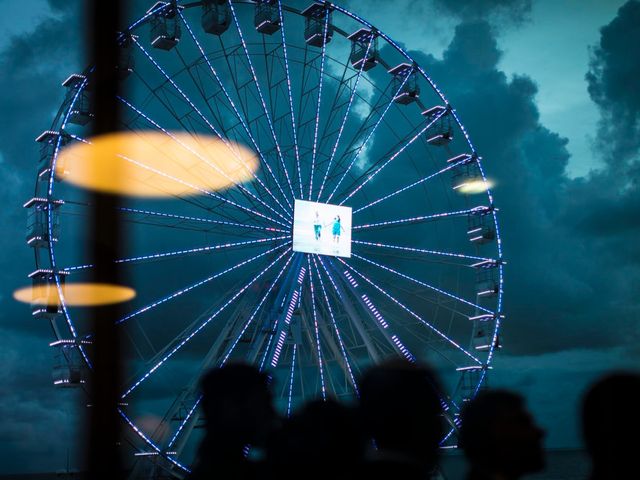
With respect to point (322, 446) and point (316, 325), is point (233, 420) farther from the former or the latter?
point (316, 325)

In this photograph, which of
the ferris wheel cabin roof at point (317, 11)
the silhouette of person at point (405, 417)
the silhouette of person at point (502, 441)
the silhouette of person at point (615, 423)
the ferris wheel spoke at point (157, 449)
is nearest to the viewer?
the silhouette of person at point (405, 417)

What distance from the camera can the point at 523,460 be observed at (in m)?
3.62

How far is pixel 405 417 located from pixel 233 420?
101cm

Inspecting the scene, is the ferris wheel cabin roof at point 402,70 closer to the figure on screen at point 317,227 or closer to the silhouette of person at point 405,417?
the figure on screen at point 317,227

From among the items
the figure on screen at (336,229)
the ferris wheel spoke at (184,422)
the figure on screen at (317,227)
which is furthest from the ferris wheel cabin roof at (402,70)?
the ferris wheel spoke at (184,422)

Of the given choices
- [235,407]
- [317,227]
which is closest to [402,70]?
[317,227]

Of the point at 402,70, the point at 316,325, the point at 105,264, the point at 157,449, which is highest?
the point at 402,70

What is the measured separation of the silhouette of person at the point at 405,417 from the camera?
3.16m

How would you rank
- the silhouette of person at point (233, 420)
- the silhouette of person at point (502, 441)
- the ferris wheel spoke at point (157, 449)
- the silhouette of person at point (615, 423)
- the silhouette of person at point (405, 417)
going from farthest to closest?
1. the ferris wheel spoke at point (157, 449)
2. the silhouette of person at point (233, 420)
3. the silhouette of person at point (502, 441)
4. the silhouette of person at point (615, 423)
5. the silhouette of person at point (405, 417)

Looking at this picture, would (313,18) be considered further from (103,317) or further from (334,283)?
(103,317)

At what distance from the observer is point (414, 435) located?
3.17 meters

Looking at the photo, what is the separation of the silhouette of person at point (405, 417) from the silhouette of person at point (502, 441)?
492 millimetres

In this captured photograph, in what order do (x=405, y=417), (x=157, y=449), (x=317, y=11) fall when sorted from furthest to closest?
(x=317, y=11)
(x=157, y=449)
(x=405, y=417)

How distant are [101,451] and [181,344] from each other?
60.5 ft
